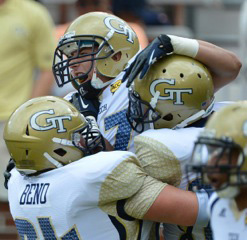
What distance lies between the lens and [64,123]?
379 cm

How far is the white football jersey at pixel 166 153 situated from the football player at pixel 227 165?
0.51 m

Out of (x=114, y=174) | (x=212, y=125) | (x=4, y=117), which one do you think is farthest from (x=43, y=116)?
(x=4, y=117)

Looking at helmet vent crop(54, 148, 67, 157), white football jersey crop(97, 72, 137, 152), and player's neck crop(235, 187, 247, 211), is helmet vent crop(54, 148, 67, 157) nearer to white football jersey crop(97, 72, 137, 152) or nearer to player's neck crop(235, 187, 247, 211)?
white football jersey crop(97, 72, 137, 152)

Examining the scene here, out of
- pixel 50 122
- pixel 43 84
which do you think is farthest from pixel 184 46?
pixel 43 84

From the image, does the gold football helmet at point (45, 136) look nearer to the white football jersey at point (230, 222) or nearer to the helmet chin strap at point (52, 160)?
the helmet chin strap at point (52, 160)

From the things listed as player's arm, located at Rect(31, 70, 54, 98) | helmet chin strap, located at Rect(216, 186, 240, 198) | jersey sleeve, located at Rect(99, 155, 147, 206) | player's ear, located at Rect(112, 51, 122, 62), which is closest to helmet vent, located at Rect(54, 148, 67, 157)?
jersey sleeve, located at Rect(99, 155, 147, 206)

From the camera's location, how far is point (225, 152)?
3.07m

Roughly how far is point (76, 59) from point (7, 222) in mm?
2915

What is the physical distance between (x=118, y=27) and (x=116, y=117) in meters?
0.44

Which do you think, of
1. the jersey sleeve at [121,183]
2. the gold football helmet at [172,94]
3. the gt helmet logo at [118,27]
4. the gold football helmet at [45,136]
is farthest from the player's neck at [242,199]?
the gt helmet logo at [118,27]

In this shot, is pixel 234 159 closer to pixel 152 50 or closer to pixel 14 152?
pixel 152 50

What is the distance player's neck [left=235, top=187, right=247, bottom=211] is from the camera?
3.17 m

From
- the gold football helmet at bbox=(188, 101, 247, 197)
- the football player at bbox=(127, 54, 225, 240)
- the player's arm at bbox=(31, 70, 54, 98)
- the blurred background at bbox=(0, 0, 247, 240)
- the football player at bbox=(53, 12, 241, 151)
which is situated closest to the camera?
the gold football helmet at bbox=(188, 101, 247, 197)

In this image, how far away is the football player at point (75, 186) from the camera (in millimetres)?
3635
